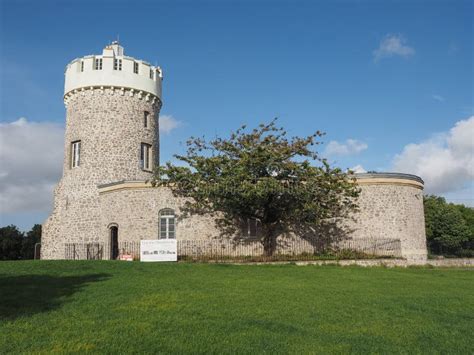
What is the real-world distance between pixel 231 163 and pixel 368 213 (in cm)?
765

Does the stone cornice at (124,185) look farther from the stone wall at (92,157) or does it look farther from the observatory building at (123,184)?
the stone wall at (92,157)

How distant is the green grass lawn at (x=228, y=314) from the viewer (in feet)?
20.9

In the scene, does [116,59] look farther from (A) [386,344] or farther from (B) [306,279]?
(A) [386,344]

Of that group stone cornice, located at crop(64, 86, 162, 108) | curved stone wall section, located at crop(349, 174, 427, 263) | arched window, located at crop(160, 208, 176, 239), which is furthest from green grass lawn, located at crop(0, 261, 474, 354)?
stone cornice, located at crop(64, 86, 162, 108)

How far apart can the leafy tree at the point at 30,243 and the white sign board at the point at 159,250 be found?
23.7 m

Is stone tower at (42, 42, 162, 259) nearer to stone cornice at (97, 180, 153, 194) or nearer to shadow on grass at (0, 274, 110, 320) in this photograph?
stone cornice at (97, 180, 153, 194)

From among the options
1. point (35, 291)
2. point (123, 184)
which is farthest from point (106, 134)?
point (35, 291)

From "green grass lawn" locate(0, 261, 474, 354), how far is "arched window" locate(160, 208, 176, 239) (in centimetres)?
995

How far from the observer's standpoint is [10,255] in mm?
40594

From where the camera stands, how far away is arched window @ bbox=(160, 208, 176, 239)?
24.2m

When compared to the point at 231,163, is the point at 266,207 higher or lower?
lower

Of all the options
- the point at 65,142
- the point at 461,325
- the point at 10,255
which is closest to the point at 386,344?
the point at 461,325

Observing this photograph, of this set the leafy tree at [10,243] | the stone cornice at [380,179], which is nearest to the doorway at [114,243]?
the stone cornice at [380,179]

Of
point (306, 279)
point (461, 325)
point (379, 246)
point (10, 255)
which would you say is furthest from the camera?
point (10, 255)
